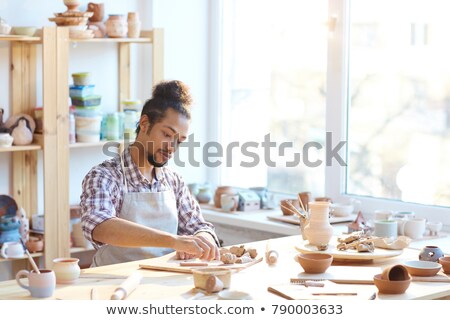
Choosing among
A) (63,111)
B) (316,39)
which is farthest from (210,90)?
(63,111)

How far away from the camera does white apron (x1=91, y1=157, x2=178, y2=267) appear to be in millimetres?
3291

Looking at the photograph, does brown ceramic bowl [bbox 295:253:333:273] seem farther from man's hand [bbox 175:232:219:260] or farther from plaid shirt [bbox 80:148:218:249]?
plaid shirt [bbox 80:148:218:249]

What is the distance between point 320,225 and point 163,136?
0.72 metres

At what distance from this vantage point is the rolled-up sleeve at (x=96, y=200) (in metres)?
3.09

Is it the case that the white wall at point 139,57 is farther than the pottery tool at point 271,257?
Yes

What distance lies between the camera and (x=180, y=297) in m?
2.50

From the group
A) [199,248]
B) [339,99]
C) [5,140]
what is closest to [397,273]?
[199,248]

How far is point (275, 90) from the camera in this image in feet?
15.7

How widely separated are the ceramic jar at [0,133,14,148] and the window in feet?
4.84

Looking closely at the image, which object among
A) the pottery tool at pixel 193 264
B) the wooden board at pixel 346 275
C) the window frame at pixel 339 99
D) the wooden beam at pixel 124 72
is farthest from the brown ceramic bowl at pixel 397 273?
the wooden beam at pixel 124 72

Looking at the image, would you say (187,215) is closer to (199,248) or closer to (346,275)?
(199,248)

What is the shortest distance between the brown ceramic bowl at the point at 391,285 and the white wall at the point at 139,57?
2382 millimetres

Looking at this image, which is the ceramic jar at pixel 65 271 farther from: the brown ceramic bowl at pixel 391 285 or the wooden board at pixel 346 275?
the brown ceramic bowl at pixel 391 285

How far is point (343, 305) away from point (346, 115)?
6.89 feet
